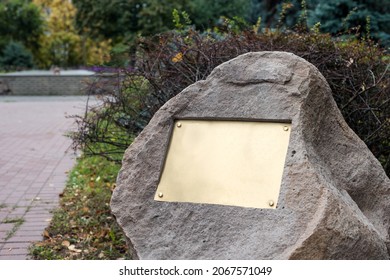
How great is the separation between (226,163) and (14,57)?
87.8 ft

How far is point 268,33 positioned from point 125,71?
1.35 m

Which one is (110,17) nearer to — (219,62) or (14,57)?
(14,57)

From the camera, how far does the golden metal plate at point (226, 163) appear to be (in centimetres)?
283

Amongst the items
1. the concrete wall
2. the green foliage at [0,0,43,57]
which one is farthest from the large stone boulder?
the green foliage at [0,0,43,57]

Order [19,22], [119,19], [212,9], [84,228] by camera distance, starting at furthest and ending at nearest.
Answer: [19,22] → [212,9] → [119,19] → [84,228]

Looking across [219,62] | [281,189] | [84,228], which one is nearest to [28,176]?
[84,228]

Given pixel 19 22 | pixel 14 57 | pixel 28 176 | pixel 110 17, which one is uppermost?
pixel 28 176

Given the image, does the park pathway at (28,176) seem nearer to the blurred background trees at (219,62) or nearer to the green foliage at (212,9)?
the blurred background trees at (219,62)

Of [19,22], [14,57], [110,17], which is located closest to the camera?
[110,17]

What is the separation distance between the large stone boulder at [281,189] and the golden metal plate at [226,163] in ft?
0.14

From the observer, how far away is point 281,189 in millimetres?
2758

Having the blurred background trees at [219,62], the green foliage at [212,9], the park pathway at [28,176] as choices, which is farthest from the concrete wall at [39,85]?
the blurred background trees at [219,62]

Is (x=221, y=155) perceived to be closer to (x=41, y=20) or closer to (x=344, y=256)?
(x=344, y=256)

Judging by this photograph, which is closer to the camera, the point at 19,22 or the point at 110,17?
the point at 110,17
